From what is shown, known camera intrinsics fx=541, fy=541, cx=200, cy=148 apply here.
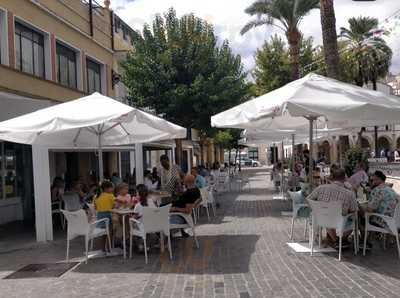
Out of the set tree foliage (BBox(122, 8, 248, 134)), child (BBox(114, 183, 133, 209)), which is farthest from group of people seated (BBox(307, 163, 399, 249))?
tree foliage (BBox(122, 8, 248, 134))

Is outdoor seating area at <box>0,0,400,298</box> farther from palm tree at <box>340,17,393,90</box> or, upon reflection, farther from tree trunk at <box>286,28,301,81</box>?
palm tree at <box>340,17,393,90</box>

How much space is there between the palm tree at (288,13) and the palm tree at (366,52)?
73.5 ft

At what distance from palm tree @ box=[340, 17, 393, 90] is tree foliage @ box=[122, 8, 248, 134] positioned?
101 ft

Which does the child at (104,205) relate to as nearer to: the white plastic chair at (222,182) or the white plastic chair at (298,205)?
the white plastic chair at (298,205)

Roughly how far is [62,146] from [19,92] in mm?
4383

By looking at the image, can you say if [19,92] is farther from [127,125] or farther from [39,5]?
[127,125]

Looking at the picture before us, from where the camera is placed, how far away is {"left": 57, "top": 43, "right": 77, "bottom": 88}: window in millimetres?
18250

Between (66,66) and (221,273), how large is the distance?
13.5 m

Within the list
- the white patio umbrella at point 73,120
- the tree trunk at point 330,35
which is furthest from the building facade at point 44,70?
the tree trunk at point 330,35

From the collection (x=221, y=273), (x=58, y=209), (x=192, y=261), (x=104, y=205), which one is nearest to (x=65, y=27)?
(x=58, y=209)

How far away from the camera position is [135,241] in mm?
9664

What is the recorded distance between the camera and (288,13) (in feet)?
85.5

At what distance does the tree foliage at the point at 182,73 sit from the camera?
755 inches

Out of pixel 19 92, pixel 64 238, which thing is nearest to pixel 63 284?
pixel 64 238
